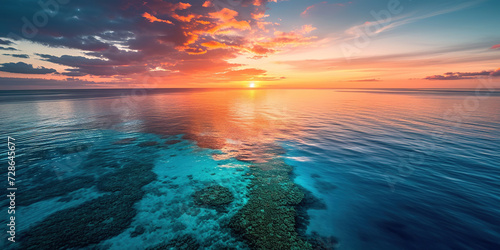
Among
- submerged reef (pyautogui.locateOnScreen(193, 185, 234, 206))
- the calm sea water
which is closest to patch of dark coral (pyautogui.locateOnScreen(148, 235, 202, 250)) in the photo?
the calm sea water

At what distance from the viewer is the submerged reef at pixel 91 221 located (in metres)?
6.18

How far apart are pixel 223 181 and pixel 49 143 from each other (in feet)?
56.5

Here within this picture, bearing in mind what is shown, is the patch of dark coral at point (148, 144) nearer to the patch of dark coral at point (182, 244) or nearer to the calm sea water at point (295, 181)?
the calm sea water at point (295, 181)

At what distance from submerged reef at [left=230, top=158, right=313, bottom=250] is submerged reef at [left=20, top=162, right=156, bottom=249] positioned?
15.2ft

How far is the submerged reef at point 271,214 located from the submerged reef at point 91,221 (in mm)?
4622

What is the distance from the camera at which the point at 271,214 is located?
7820 millimetres

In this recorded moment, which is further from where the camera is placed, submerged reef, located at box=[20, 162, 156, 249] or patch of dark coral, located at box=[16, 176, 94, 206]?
patch of dark coral, located at box=[16, 176, 94, 206]

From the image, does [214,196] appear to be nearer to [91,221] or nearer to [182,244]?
[182,244]

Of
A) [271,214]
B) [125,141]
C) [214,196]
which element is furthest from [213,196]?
[125,141]

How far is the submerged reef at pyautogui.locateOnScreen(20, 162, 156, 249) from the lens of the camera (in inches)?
243

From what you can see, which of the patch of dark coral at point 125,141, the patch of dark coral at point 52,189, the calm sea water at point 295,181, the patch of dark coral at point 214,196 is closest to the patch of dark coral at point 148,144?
the calm sea water at point 295,181

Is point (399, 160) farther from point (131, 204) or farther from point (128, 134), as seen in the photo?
point (128, 134)

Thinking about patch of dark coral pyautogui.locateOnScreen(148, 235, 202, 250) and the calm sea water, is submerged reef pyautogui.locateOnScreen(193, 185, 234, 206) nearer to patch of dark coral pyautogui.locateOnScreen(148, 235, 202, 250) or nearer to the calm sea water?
the calm sea water

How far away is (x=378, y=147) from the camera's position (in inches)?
A: 626
